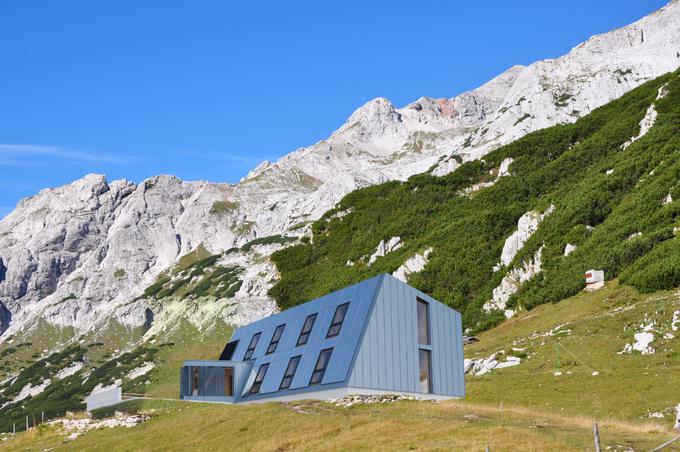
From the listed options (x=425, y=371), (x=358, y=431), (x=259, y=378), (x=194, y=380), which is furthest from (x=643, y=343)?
(x=358, y=431)

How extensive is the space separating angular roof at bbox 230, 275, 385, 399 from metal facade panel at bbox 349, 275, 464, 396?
0.71 meters

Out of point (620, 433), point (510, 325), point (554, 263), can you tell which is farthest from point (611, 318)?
point (620, 433)

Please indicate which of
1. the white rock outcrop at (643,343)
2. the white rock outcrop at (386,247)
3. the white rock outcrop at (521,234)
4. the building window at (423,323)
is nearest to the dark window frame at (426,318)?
the building window at (423,323)

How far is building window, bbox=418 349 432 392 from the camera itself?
53.0m

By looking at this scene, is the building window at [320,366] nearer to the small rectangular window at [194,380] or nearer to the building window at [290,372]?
the building window at [290,372]

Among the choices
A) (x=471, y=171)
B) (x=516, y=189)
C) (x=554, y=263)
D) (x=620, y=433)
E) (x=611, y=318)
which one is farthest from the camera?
(x=471, y=171)

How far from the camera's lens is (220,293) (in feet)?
626

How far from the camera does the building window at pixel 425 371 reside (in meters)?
53.0

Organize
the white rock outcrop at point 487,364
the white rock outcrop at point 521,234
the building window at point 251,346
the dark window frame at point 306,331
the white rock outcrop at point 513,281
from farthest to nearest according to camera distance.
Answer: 1. the white rock outcrop at point 521,234
2. the white rock outcrop at point 513,281
3. the white rock outcrop at point 487,364
4. the building window at point 251,346
5. the dark window frame at point 306,331

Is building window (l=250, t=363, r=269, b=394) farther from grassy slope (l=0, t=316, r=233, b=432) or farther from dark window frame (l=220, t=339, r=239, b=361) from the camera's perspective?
grassy slope (l=0, t=316, r=233, b=432)

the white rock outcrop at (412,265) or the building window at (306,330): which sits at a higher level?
the white rock outcrop at (412,265)

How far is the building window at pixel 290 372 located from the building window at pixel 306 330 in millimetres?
1245

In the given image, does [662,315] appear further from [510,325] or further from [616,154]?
[616,154]

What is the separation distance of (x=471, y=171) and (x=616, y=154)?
40275mm
